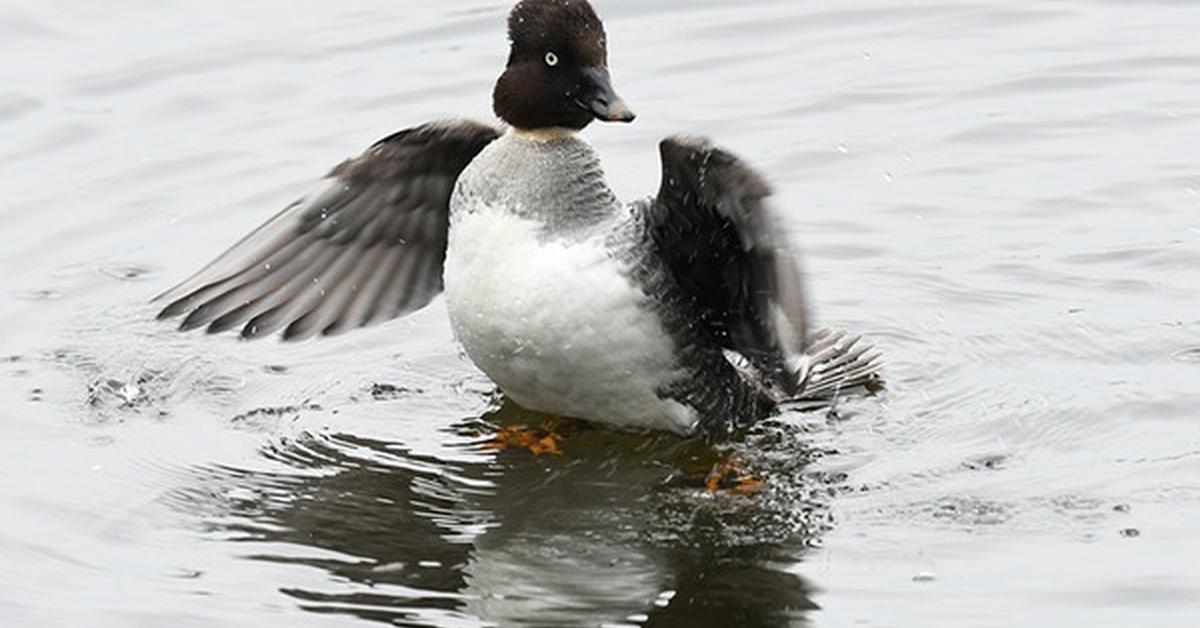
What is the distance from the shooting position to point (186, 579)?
7.01m

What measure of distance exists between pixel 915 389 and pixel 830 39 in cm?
398

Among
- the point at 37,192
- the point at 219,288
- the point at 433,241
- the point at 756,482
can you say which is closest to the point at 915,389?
the point at 756,482

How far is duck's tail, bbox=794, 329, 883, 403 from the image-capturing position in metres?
8.59

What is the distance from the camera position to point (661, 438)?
27.1 feet

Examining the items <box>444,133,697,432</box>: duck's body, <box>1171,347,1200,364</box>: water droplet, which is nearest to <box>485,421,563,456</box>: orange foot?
<box>444,133,697,432</box>: duck's body

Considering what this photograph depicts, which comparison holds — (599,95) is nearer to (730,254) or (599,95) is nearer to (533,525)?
(730,254)

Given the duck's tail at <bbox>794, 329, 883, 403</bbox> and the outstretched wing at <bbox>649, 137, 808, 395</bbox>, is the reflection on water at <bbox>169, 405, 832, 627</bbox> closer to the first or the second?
the duck's tail at <bbox>794, 329, 883, 403</bbox>

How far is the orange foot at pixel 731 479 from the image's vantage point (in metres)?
7.80

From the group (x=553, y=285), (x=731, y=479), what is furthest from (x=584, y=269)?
(x=731, y=479)

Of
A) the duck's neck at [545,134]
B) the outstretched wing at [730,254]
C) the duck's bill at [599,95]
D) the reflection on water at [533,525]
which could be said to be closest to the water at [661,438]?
the reflection on water at [533,525]

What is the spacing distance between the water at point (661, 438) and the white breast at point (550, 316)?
1.11ft

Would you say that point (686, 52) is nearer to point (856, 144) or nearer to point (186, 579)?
point (856, 144)

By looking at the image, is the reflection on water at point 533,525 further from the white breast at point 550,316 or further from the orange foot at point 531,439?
the white breast at point 550,316

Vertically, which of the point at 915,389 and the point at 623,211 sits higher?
the point at 623,211
